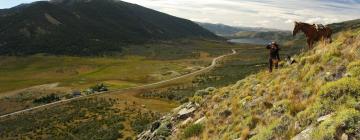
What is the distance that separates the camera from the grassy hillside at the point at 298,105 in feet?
43.5

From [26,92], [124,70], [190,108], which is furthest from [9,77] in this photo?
[190,108]

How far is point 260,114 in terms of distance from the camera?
18609mm

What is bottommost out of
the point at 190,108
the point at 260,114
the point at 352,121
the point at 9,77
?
the point at 9,77

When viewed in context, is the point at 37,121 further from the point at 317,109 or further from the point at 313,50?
the point at 317,109

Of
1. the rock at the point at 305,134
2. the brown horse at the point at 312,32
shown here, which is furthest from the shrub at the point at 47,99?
the rock at the point at 305,134

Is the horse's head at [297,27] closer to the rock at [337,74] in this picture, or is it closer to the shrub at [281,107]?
the rock at [337,74]

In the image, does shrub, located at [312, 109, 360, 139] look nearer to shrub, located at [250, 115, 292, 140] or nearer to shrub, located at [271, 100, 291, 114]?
shrub, located at [250, 115, 292, 140]

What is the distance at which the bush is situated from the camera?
862 inches

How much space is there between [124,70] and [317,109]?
131842 mm

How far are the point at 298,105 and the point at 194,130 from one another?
7.08 metres

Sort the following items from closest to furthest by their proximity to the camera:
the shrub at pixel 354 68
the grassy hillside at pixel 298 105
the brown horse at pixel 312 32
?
the grassy hillside at pixel 298 105 → the shrub at pixel 354 68 → the brown horse at pixel 312 32

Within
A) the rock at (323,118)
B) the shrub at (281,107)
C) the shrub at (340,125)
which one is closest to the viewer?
the shrub at (340,125)

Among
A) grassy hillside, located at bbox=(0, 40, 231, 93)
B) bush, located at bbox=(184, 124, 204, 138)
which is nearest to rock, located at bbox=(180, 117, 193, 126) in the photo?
bush, located at bbox=(184, 124, 204, 138)

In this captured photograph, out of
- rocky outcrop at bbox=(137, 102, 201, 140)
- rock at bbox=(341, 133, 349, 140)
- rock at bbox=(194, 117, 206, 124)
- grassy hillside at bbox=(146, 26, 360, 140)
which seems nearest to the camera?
rock at bbox=(341, 133, 349, 140)
